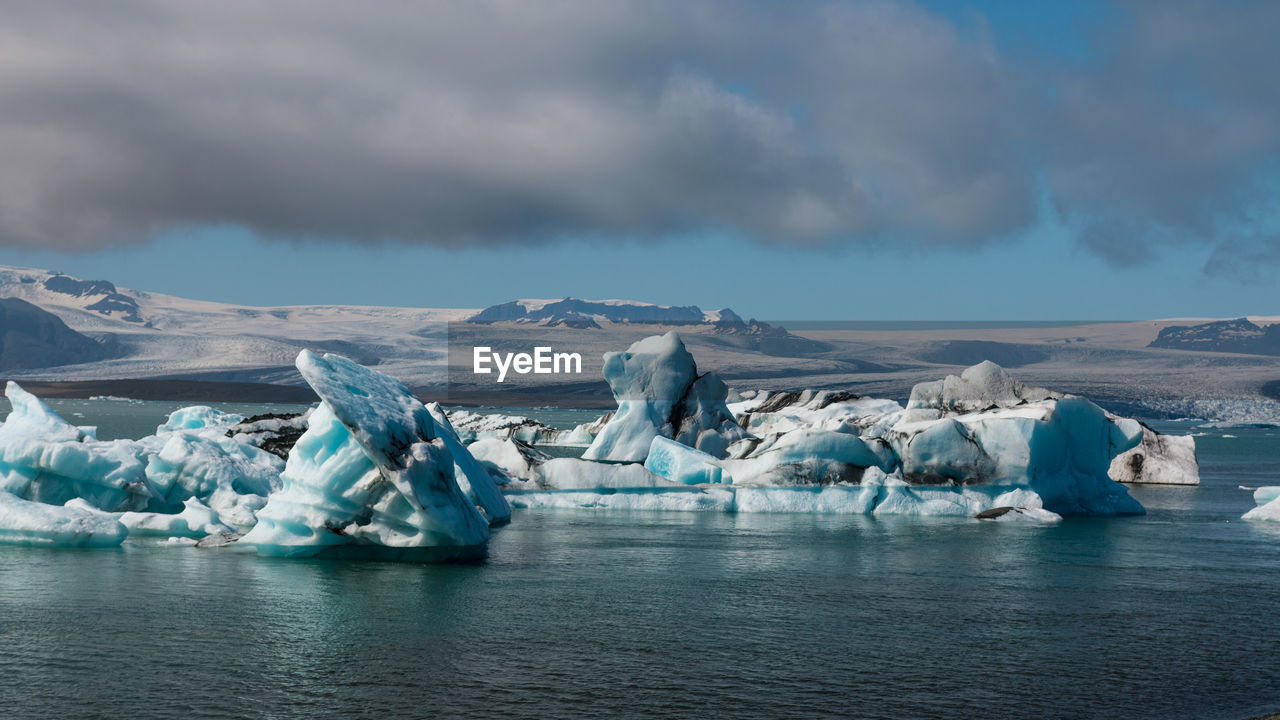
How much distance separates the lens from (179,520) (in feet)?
55.4

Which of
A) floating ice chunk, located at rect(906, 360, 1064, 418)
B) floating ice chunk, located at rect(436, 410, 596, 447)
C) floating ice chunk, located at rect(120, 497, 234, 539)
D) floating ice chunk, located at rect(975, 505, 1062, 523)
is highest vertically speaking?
floating ice chunk, located at rect(906, 360, 1064, 418)

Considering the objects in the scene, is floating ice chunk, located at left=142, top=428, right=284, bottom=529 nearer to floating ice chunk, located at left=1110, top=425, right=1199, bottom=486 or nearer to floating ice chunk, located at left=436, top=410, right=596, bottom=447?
floating ice chunk, located at left=1110, top=425, right=1199, bottom=486

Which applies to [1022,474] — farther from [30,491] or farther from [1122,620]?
[30,491]

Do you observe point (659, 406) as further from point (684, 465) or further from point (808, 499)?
point (808, 499)

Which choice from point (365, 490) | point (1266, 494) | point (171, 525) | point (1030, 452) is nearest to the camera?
point (365, 490)

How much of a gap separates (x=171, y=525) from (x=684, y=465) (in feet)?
42.5

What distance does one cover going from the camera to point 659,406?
41500mm

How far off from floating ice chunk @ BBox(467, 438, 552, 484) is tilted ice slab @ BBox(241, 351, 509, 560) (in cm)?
1086

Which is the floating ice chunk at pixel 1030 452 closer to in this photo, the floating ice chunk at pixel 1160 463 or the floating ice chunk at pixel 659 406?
the floating ice chunk at pixel 1160 463

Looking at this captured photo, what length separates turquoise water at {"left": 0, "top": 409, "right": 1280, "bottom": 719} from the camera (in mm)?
8195

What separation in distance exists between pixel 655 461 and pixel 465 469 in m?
8.80

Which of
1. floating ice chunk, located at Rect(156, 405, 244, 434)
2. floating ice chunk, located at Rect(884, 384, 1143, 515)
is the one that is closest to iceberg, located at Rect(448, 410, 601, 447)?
floating ice chunk, located at Rect(156, 405, 244, 434)

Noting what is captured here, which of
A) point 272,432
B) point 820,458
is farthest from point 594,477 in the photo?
point 272,432

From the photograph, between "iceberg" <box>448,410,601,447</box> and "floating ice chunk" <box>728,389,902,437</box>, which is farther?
"iceberg" <box>448,410,601,447</box>
